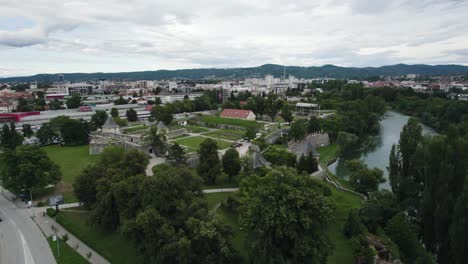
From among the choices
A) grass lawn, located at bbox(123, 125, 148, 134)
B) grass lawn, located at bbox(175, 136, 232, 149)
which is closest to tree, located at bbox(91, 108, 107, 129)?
grass lawn, located at bbox(123, 125, 148, 134)

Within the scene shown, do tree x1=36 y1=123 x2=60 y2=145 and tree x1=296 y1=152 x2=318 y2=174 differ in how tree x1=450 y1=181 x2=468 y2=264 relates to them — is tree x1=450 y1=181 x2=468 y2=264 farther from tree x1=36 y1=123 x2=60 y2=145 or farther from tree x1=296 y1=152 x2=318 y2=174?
tree x1=36 y1=123 x2=60 y2=145

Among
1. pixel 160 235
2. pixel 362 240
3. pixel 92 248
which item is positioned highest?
pixel 160 235

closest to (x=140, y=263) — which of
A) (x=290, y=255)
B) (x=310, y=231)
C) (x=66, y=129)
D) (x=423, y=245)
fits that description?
(x=290, y=255)

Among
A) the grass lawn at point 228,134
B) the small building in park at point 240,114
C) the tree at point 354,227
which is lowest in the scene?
the tree at point 354,227

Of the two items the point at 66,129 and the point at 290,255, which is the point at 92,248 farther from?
the point at 66,129

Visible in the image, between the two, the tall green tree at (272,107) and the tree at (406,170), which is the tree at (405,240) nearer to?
the tree at (406,170)

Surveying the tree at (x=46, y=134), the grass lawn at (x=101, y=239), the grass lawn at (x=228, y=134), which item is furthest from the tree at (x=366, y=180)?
the tree at (x=46, y=134)

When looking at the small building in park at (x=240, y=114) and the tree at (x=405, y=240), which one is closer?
the tree at (x=405, y=240)
